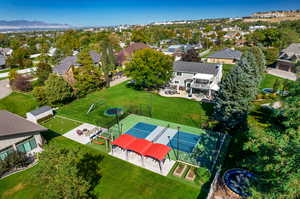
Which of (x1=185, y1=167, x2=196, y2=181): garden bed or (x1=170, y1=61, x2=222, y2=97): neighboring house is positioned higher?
(x1=170, y1=61, x2=222, y2=97): neighboring house

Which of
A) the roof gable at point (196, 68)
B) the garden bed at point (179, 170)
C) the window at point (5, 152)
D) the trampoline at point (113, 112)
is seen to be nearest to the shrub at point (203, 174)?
the garden bed at point (179, 170)

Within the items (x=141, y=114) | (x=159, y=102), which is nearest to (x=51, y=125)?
(x=141, y=114)

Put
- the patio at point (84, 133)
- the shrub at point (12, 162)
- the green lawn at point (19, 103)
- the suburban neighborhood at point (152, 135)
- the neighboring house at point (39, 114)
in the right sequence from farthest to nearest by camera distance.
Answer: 1. the green lawn at point (19, 103)
2. the neighboring house at point (39, 114)
3. the patio at point (84, 133)
4. the shrub at point (12, 162)
5. the suburban neighborhood at point (152, 135)

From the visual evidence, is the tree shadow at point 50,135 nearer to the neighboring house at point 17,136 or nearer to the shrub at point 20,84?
the neighboring house at point 17,136

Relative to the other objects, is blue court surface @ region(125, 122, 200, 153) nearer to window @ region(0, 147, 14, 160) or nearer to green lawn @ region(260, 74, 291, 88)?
window @ region(0, 147, 14, 160)

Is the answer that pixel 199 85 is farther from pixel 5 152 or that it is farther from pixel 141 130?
pixel 5 152

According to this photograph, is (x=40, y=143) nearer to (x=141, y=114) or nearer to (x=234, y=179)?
(x=141, y=114)

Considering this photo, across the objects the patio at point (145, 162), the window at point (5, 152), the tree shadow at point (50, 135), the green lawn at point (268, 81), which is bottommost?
the patio at point (145, 162)

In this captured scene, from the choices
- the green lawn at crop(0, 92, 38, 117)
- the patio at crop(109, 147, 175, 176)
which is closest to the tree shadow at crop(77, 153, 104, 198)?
the patio at crop(109, 147, 175, 176)
